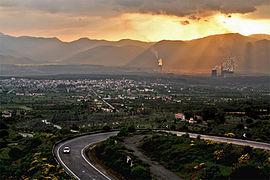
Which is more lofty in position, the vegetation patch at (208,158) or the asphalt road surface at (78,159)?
the vegetation patch at (208,158)

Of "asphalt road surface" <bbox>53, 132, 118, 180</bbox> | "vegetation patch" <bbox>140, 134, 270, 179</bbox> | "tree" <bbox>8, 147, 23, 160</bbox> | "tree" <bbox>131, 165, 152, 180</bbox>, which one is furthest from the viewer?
"tree" <bbox>8, 147, 23, 160</bbox>

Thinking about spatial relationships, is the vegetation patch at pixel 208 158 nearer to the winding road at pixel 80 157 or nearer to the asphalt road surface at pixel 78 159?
the winding road at pixel 80 157

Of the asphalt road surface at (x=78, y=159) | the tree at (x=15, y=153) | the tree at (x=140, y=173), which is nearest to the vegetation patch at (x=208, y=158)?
the tree at (x=140, y=173)

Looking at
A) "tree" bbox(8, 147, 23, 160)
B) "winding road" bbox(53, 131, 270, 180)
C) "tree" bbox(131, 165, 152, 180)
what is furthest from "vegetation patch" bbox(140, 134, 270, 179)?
"tree" bbox(8, 147, 23, 160)

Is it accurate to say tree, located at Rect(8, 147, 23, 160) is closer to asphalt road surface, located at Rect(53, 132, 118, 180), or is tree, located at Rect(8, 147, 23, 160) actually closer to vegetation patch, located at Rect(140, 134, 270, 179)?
asphalt road surface, located at Rect(53, 132, 118, 180)

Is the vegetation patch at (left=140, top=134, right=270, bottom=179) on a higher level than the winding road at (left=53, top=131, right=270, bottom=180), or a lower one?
higher

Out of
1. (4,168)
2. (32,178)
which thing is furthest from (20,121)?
(32,178)

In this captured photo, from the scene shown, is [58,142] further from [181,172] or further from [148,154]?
[181,172]

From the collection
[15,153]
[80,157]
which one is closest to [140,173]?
[80,157]
